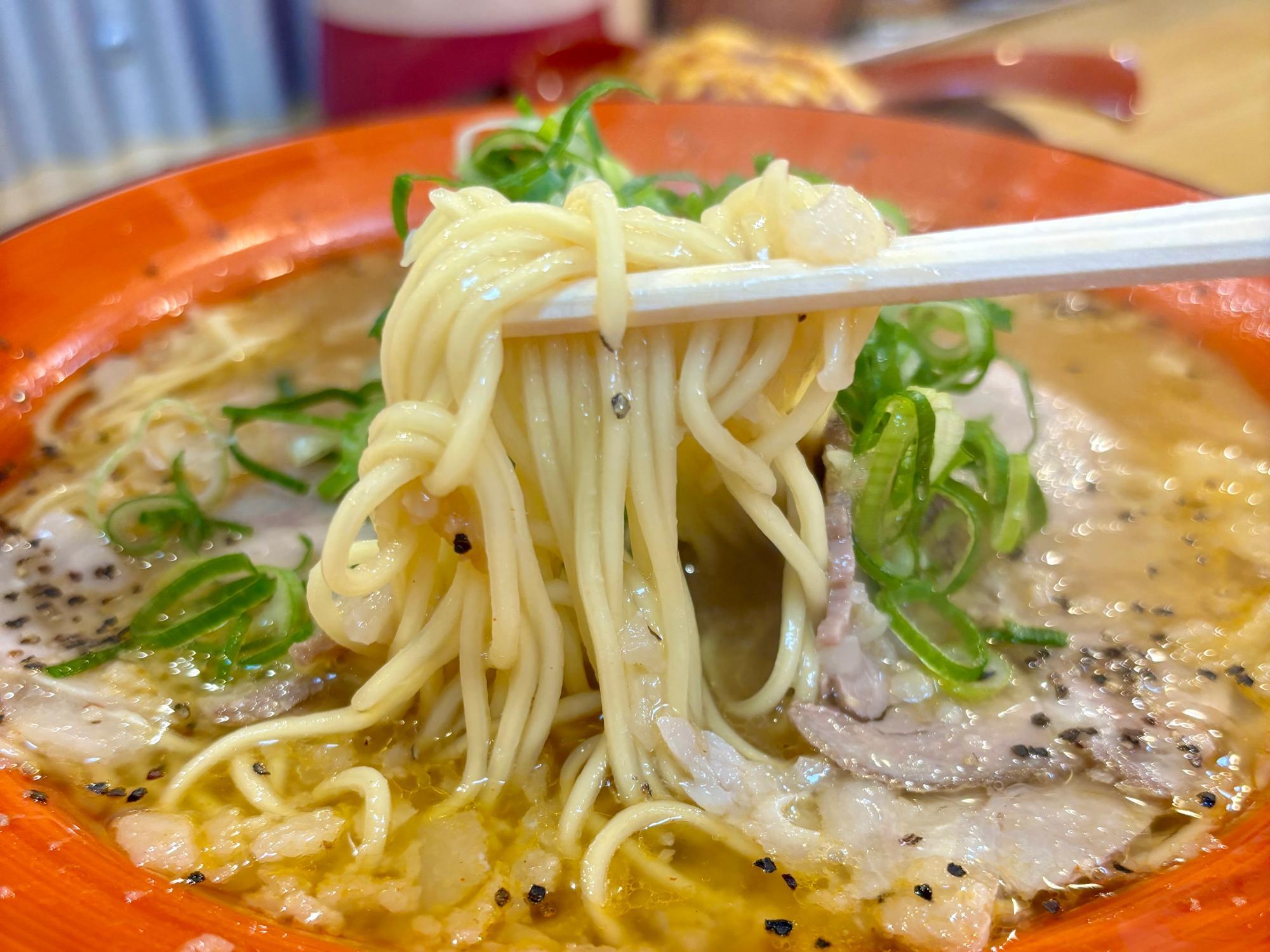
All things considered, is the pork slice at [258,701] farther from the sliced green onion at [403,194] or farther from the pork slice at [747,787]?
the sliced green onion at [403,194]

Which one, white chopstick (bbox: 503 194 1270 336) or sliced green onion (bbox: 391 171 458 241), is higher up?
sliced green onion (bbox: 391 171 458 241)

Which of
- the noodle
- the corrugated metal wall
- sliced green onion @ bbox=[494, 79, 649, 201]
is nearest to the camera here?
the noodle

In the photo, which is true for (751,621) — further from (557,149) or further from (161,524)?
(161,524)

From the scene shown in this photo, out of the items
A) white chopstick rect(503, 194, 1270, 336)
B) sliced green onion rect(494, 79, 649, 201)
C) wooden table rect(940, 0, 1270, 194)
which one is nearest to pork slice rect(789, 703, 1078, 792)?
white chopstick rect(503, 194, 1270, 336)

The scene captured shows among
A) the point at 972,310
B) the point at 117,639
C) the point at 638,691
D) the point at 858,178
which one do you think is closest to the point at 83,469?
the point at 117,639

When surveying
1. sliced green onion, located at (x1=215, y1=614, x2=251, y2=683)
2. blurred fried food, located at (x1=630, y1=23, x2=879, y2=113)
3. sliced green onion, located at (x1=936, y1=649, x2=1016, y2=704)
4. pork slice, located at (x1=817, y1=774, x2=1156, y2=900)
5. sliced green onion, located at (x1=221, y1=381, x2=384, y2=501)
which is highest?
blurred fried food, located at (x1=630, y1=23, x2=879, y2=113)

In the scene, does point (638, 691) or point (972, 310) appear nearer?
point (638, 691)

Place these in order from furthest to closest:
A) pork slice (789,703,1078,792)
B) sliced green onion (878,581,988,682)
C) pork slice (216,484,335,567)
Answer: pork slice (216,484,335,567) → sliced green onion (878,581,988,682) → pork slice (789,703,1078,792)

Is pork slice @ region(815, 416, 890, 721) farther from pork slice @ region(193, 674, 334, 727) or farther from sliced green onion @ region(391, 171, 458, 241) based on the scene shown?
sliced green onion @ region(391, 171, 458, 241)

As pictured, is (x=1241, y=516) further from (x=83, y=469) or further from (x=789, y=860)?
(x=83, y=469)
